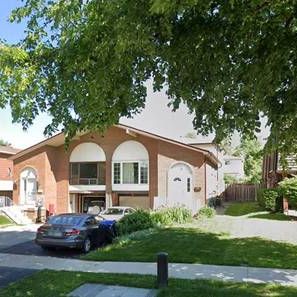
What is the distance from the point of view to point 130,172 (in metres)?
38.5

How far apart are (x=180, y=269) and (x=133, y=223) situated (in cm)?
954

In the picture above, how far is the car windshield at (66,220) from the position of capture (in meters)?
18.1

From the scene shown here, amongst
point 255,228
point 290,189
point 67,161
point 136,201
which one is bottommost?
point 255,228

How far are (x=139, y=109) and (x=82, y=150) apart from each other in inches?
1229

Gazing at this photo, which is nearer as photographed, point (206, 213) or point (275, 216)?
point (275, 216)

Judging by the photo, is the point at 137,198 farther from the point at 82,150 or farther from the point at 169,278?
the point at 169,278

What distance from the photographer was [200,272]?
12.4 m

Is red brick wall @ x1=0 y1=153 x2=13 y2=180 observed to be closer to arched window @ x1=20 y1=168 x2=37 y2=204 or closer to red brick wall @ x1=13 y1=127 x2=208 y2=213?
red brick wall @ x1=13 y1=127 x2=208 y2=213

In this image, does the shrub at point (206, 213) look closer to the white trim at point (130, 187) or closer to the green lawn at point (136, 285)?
the white trim at point (130, 187)

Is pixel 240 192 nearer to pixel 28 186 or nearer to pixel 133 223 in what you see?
pixel 28 186

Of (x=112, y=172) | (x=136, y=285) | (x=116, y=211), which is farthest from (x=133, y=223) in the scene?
(x=112, y=172)

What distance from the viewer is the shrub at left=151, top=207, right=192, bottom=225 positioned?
971 inches

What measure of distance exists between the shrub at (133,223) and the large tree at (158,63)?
12.9 meters

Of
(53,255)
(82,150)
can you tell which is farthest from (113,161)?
(53,255)
